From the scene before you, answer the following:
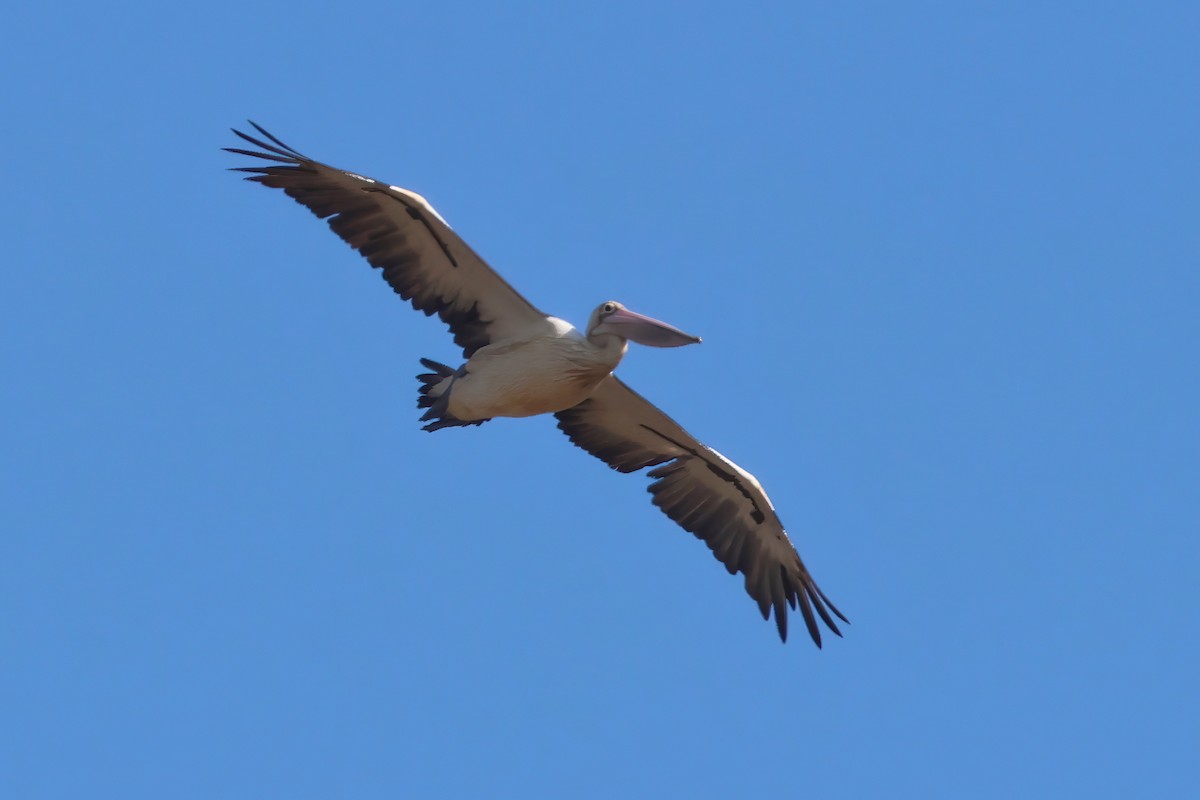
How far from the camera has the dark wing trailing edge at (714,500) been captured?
15422 millimetres

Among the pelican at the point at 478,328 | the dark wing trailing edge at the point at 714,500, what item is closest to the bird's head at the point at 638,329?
the pelican at the point at 478,328

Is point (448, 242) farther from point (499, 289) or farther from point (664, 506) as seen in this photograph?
point (664, 506)

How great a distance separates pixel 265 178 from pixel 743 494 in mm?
5118

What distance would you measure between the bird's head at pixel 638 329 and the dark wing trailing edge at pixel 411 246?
23.1 inches

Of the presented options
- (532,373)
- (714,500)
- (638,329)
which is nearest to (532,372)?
(532,373)

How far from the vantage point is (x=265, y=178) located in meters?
13.8

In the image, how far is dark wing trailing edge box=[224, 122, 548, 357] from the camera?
13.7 m

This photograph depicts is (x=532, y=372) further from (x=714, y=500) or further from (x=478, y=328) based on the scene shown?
(x=714, y=500)

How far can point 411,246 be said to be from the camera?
14.1m

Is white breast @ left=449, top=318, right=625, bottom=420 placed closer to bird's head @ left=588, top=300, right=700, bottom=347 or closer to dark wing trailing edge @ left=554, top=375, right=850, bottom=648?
bird's head @ left=588, top=300, right=700, bottom=347

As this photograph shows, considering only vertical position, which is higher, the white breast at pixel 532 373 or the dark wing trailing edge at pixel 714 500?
the dark wing trailing edge at pixel 714 500

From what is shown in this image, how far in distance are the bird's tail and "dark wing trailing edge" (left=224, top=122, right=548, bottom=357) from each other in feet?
0.89

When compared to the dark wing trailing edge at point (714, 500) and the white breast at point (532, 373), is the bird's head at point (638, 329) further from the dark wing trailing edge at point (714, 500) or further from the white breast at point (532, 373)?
the dark wing trailing edge at point (714, 500)

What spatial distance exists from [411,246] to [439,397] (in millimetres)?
1273
